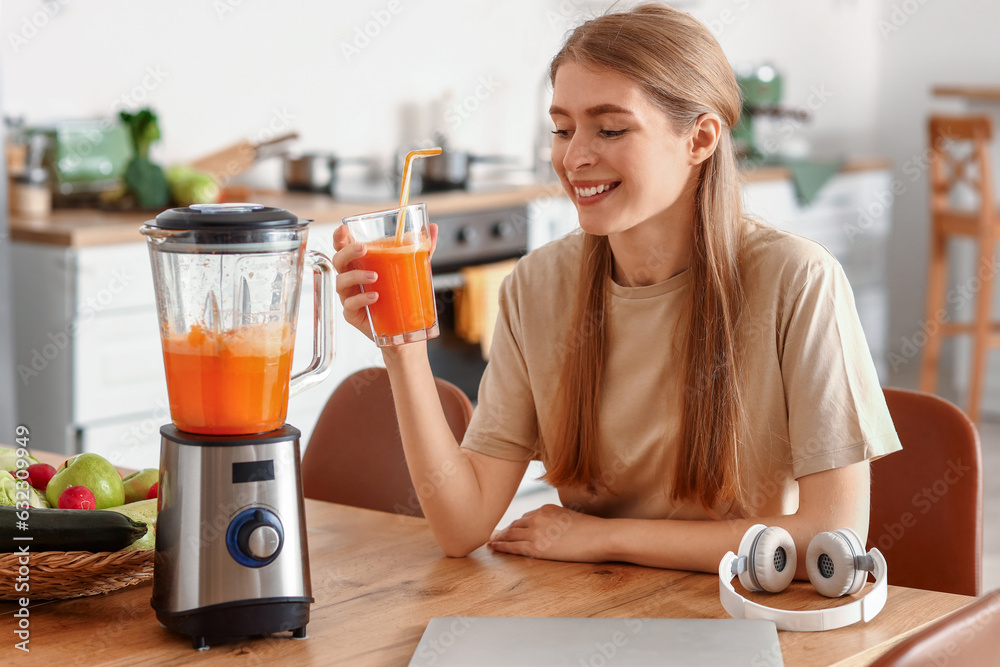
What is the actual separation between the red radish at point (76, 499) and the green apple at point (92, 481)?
0.9 inches

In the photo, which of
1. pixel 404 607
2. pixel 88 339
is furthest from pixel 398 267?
pixel 88 339

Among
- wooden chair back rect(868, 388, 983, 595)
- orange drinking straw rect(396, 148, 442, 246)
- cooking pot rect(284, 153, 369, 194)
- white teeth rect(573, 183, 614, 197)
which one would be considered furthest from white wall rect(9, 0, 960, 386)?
wooden chair back rect(868, 388, 983, 595)

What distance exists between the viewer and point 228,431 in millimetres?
985

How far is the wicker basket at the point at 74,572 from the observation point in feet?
3.32

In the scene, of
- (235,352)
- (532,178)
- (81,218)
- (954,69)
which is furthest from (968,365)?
(235,352)

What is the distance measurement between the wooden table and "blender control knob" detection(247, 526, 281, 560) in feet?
0.27

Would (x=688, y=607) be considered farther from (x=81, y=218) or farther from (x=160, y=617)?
(x=81, y=218)

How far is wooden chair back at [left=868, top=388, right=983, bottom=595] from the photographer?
1.37 meters

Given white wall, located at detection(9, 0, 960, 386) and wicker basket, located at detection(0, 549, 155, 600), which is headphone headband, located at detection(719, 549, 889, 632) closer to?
wicker basket, located at detection(0, 549, 155, 600)

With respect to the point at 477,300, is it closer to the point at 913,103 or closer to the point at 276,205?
the point at 276,205

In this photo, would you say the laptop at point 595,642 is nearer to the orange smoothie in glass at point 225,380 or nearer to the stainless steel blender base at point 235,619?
the stainless steel blender base at point 235,619

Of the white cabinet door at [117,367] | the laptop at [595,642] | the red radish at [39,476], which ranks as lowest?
the white cabinet door at [117,367]

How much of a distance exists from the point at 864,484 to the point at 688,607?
11.9 inches

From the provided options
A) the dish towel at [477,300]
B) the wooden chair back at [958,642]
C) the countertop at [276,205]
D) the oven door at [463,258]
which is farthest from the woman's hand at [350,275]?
the dish towel at [477,300]
